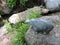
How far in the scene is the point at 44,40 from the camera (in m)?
3.80

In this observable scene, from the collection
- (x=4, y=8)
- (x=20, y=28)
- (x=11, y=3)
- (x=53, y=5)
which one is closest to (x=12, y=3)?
(x=11, y=3)

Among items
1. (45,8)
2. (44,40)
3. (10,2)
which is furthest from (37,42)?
(10,2)

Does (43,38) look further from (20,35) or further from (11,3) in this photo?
(11,3)

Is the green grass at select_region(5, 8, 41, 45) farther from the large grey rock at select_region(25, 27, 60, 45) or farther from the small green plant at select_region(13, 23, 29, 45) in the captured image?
the large grey rock at select_region(25, 27, 60, 45)

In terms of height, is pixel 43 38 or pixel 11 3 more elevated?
pixel 11 3

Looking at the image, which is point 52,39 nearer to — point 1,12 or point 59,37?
point 59,37

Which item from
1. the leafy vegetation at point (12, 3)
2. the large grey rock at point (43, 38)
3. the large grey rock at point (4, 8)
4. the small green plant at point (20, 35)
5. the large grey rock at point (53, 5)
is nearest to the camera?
the large grey rock at point (43, 38)

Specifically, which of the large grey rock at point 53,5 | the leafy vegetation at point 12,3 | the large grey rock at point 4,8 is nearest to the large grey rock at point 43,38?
the large grey rock at point 53,5

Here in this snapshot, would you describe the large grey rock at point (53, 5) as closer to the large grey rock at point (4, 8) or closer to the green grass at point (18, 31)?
the green grass at point (18, 31)

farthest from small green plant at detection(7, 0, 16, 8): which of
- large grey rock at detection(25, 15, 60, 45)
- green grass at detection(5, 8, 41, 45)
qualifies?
large grey rock at detection(25, 15, 60, 45)

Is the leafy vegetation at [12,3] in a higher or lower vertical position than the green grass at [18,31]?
higher

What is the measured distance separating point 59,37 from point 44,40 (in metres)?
0.29

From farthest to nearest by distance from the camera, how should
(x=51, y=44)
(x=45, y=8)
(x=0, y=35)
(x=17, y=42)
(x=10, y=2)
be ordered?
(x=10, y=2)
(x=45, y=8)
(x=0, y=35)
(x=17, y=42)
(x=51, y=44)

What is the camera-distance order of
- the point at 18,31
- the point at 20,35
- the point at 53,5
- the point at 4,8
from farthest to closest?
the point at 4,8 → the point at 53,5 → the point at 18,31 → the point at 20,35
